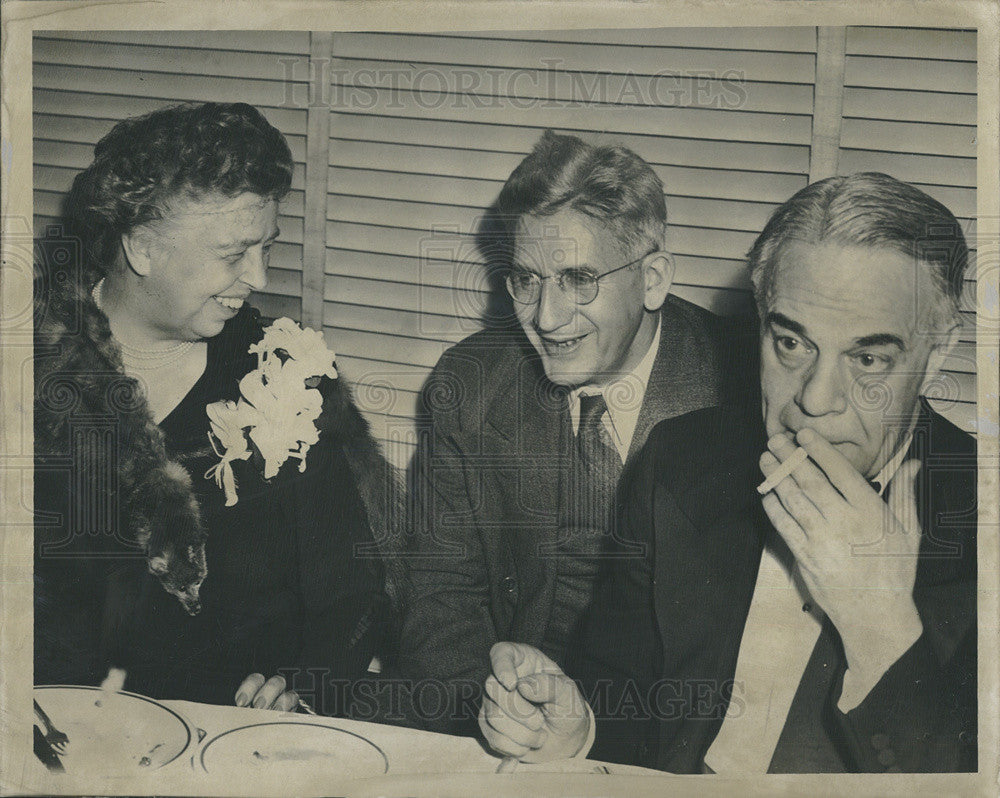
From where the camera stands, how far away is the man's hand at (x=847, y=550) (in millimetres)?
2582

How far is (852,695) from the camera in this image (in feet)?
8.46

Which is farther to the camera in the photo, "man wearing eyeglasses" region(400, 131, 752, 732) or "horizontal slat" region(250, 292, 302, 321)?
"horizontal slat" region(250, 292, 302, 321)

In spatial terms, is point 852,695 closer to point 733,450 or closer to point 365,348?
point 733,450

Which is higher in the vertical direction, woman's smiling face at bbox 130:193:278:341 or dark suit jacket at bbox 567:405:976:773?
woman's smiling face at bbox 130:193:278:341

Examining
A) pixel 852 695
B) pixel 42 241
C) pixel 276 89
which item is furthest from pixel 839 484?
pixel 42 241

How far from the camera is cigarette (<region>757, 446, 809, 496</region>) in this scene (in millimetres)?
2600

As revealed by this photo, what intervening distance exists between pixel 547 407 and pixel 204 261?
3.27 ft

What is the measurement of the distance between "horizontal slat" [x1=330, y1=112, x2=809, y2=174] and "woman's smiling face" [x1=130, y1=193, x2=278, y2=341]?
338 mm

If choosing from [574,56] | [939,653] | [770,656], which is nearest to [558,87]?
[574,56]

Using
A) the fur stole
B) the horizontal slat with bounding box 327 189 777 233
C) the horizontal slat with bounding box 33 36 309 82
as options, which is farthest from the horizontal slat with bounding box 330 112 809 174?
the fur stole

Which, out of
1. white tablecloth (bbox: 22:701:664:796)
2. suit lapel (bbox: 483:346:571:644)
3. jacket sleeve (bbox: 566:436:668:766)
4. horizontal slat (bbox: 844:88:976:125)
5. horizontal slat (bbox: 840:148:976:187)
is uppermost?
horizontal slat (bbox: 844:88:976:125)

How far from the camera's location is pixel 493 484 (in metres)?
2.68

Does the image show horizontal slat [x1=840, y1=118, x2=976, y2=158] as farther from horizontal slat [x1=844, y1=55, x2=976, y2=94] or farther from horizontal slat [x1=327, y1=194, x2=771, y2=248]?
horizontal slat [x1=327, y1=194, x2=771, y2=248]

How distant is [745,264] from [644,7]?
73cm
